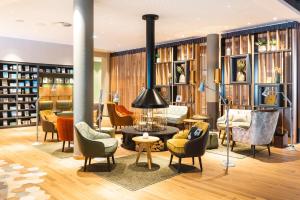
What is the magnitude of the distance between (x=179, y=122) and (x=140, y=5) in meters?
4.29

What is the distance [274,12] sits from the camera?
6316mm

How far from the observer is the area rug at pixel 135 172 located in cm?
419

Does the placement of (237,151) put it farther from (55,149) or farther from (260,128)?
(55,149)

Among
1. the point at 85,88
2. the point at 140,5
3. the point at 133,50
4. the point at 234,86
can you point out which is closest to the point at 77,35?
the point at 85,88

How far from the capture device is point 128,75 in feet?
41.2

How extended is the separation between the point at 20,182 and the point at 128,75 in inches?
347

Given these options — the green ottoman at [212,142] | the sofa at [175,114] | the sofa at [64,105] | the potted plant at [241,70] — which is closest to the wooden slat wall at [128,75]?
the sofa at [175,114]

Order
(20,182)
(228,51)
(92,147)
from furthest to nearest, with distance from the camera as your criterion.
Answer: (228,51) < (92,147) < (20,182)

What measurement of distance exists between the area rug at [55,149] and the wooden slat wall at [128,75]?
5.69 m

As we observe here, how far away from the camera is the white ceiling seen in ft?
19.4

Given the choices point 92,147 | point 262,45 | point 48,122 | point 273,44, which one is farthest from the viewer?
point 262,45

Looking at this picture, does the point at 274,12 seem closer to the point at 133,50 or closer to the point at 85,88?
the point at 85,88

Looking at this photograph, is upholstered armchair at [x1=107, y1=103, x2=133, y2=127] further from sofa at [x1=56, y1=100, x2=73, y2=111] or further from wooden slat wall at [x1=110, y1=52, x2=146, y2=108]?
wooden slat wall at [x1=110, y1=52, x2=146, y2=108]

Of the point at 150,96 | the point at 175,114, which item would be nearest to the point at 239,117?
the point at 175,114
